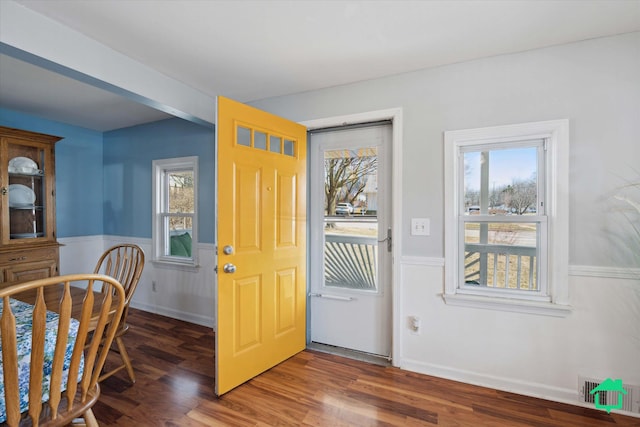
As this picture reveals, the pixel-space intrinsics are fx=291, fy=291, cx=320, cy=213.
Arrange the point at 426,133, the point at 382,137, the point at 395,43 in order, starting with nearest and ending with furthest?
the point at 395,43, the point at 426,133, the point at 382,137

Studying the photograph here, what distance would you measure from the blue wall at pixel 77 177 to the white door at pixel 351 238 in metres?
3.24

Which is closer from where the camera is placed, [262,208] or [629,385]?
[629,385]

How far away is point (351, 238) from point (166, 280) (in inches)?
94.7

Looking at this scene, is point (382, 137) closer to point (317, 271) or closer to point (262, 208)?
point (262, 208)

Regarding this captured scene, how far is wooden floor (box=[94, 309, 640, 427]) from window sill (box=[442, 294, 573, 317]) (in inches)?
22.7

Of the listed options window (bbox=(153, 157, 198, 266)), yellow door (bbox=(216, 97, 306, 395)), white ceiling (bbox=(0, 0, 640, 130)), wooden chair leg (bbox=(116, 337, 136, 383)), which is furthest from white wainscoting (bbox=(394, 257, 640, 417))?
window (bbox=(153, 157, 198, 266))

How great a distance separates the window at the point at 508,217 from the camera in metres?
1.93

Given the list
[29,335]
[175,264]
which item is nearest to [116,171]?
[175,264]

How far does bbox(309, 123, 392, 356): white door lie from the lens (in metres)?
2.54

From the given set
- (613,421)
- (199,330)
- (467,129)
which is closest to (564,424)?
(613,421)

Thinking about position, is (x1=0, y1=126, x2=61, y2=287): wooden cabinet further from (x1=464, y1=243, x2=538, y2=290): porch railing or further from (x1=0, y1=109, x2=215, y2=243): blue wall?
(x1=464, y1=243, x2=538, y2=290): porch railing

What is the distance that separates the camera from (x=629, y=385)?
5.91 ft

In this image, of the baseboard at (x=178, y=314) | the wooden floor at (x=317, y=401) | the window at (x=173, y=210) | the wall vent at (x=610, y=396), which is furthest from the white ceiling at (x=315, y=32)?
the baseboard at (x=178, y=314)

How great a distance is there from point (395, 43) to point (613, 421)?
2.69 m
